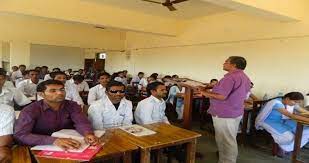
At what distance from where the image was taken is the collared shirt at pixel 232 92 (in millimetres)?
2797

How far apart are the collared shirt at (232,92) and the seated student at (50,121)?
148 centimetres

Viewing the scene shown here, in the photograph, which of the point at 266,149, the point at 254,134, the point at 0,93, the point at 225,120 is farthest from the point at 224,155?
the point at 0,93

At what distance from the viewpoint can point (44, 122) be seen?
6.68ft

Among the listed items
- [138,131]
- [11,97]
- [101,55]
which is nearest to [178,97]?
[11,97]

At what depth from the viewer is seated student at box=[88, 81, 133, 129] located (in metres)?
2.59

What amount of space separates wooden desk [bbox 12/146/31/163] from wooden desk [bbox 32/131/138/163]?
6 centimetres

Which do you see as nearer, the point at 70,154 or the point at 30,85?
the point at 70,154

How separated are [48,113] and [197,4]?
15.3ft

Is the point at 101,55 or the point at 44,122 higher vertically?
the point at 101,55

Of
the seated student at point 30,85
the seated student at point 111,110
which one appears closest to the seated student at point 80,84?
the seated student at point 30,85

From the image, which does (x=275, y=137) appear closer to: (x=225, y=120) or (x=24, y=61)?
(x=225, y=120)

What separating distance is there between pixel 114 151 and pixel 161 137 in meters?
0.48

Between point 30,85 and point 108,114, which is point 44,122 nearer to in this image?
point 108,114

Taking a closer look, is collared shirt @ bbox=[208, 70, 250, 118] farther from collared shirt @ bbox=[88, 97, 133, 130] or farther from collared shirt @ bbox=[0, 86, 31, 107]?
collared shirt @ bbox=[0, 86, 31, 107]
